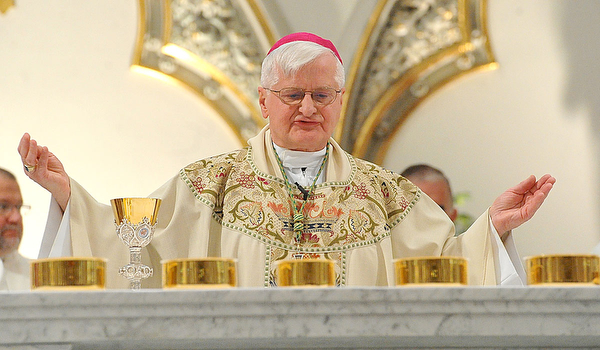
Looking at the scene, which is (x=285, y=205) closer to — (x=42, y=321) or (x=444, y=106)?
(x=42, y=321)

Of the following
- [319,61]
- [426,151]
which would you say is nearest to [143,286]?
[319,61]

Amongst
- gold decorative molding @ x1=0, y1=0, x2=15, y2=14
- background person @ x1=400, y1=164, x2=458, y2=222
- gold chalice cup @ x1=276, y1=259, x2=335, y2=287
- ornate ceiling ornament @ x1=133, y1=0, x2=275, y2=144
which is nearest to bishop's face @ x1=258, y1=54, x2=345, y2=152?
gold chalice cup @ x1=276, y1=259, x2=335, y2=287

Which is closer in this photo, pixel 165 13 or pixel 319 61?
pixel 319 61

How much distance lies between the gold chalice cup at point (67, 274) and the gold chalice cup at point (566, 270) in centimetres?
92

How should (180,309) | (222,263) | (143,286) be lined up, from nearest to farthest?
(180,309) → (222,263) → (143,286)

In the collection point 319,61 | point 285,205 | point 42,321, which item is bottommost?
point 42,321

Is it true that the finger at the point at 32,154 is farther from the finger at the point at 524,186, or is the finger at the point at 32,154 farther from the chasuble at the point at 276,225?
the finger at the point at 524,186

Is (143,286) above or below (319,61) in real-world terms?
below

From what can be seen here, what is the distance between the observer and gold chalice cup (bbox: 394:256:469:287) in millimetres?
1930

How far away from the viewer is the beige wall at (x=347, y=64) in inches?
225

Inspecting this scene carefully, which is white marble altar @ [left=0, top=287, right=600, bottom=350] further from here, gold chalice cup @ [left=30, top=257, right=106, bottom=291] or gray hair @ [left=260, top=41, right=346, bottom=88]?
gray hair @ [left=260, top=41, right=346, bottom=88]

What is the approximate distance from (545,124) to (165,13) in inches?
98.4

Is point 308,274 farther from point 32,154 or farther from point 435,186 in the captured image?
point 435,186

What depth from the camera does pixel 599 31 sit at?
584cm
